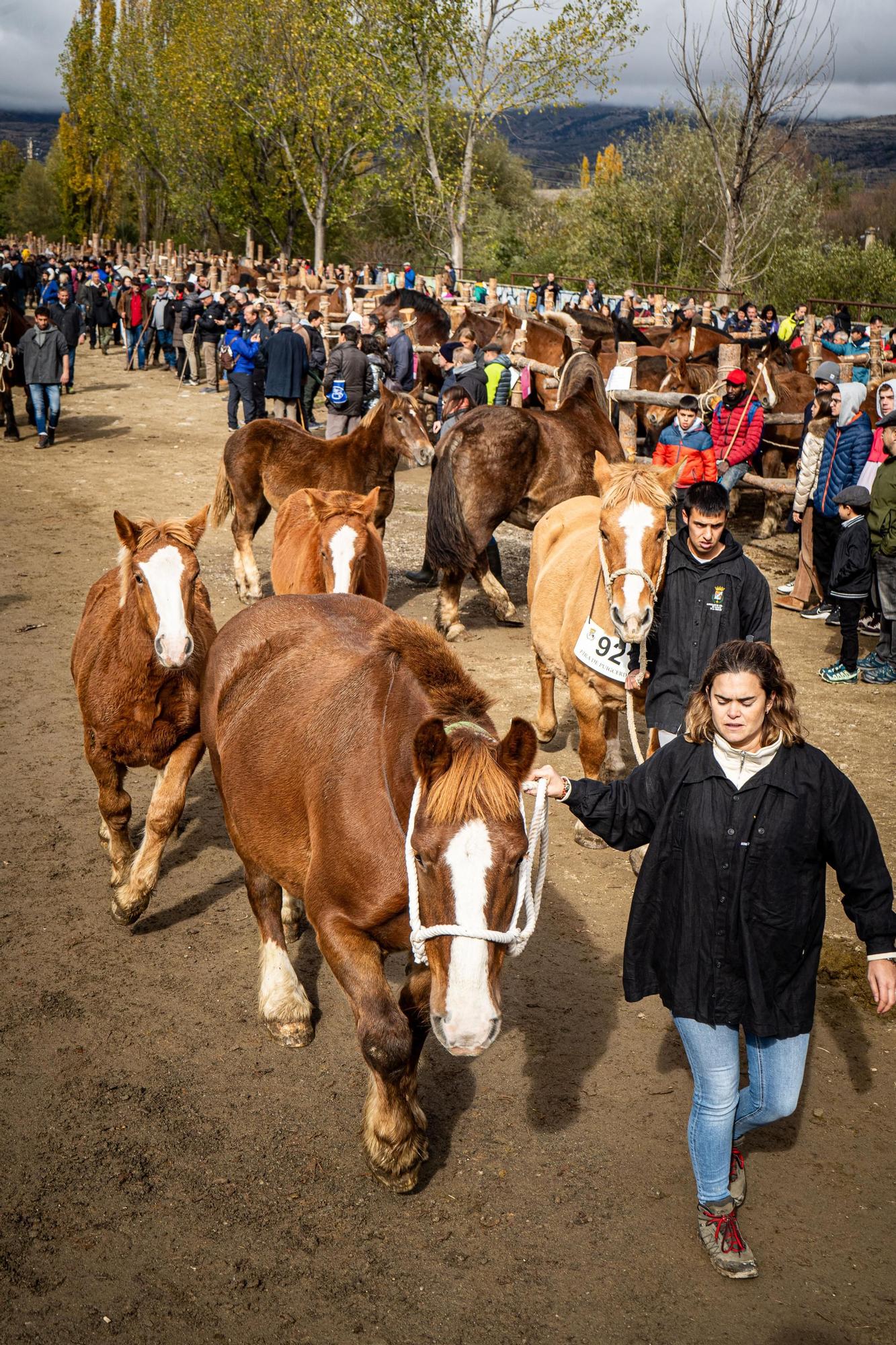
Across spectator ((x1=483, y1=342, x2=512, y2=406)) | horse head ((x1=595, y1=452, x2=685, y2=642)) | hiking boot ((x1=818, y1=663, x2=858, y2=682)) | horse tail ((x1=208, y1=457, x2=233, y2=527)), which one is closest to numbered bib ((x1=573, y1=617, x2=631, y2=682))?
horse head ((x1=595, y1=452, x2=685, y2=642))

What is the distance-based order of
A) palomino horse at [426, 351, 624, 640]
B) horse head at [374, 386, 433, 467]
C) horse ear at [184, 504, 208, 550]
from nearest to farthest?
horse ear at [184, 504, 208, 550] → palomino horse at [426, 351, 624, 640] → horse head at [374, 386, 433, 467]

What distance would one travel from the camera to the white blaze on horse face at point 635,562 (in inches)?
184

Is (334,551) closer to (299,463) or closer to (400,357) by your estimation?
(299,463)

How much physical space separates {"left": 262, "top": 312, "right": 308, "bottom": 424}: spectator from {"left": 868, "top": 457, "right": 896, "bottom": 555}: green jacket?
28.9 ft

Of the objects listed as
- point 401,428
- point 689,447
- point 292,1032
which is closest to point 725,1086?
point 292,1032

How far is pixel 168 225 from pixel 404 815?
75.4 meters

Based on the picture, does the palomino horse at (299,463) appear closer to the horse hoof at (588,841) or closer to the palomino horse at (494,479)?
the palomino horse at (494,479)

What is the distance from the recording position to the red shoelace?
2.98m

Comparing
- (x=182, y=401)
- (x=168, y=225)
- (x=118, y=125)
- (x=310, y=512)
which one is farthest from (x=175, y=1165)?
(x=168, y=225)

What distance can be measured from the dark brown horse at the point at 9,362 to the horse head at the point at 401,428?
27.8 ft

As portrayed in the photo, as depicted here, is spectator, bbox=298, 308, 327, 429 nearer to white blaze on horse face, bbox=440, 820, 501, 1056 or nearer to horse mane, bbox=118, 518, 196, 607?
horse mane, bbox=118, 518, 196, 607

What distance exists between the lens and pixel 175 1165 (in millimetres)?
3334

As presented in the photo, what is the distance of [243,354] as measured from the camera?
1537cm

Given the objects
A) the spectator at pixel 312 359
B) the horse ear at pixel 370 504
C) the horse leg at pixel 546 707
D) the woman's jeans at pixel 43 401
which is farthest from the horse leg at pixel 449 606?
the woman's jeans at pixel 43 401
